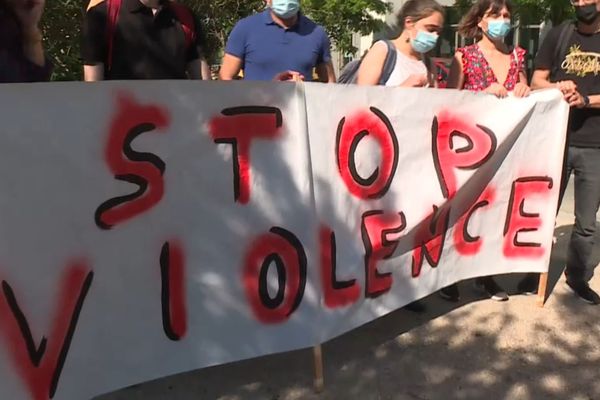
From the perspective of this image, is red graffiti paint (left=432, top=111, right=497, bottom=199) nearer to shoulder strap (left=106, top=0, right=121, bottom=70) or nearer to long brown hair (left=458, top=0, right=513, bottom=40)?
long brown hair (left=458, top=0, right=513, bottom=40)

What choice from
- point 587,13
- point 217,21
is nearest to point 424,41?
point 587,13

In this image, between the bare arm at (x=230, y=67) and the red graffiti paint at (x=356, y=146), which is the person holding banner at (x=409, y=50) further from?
the bare arm at (x=230, y=67)

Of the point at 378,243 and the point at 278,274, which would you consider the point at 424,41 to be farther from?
the point at 278,274

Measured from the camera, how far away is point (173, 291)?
2533 mm

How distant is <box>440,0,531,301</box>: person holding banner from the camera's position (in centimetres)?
361

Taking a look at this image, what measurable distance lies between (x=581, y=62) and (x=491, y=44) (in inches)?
18.9

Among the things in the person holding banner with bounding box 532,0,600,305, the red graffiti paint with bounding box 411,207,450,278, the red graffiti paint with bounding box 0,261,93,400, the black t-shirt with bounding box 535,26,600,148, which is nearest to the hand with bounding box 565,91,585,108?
the person holding banner with bounding box 532,0,600,305

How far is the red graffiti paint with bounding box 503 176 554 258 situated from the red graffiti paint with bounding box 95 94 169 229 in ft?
6.68

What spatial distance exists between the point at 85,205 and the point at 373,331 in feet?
5.79

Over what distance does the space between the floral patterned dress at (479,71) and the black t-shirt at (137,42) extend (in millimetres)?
1535

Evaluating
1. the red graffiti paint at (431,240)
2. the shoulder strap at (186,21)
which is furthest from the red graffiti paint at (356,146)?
the shoulder strap at (186,21)

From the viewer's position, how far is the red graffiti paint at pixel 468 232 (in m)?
3.46

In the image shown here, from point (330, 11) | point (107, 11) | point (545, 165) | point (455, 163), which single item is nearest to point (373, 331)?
point (455, 163)

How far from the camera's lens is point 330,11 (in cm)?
1434
